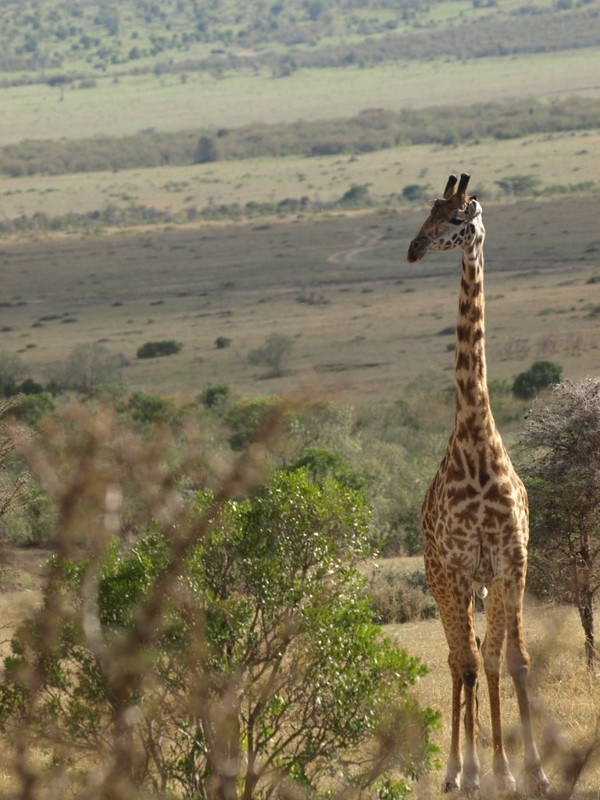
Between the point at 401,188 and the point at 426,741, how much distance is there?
88986 millimetres

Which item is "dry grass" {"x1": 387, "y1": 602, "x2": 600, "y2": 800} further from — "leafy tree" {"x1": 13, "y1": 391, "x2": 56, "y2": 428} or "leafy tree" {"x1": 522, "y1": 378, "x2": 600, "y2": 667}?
"leafy tree" {"x1": 13, "y1": 391, "x2": 56, "y2": 428}

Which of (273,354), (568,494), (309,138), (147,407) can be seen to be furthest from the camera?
(309,138)

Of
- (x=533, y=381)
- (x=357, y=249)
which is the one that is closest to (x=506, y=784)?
(x=533, y=381)

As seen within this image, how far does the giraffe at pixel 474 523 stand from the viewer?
23.5 feet

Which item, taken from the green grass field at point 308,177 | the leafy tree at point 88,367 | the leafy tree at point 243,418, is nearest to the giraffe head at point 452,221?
the leafy tree at point 243,418

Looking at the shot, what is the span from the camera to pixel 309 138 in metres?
126

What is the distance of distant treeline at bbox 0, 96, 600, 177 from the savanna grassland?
361 millimetres

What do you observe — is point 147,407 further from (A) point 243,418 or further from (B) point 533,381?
(B) point 533,381

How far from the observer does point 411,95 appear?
155 meters

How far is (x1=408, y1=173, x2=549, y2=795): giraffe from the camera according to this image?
23.5 ft

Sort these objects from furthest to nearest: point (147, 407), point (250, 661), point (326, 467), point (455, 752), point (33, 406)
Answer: point (33, 406) → point (147, 407) → point (326, 467) → point (455, 752) → point (250, 661)

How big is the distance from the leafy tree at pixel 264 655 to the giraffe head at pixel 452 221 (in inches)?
53.4

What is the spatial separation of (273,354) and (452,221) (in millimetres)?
35242

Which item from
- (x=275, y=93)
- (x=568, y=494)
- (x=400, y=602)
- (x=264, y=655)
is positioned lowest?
(x=275, y=93)
